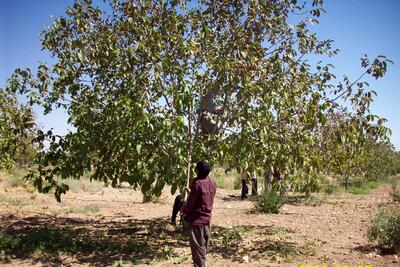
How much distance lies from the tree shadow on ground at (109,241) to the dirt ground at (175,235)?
0.02 metres

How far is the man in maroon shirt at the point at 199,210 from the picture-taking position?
5.27m

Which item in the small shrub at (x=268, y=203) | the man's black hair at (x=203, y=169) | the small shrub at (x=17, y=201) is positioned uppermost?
the man's black hair at (x=203, y=169)

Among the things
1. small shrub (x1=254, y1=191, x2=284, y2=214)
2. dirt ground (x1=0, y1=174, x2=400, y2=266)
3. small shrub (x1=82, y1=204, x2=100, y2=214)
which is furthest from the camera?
small shrub (x1=254, y1=191, x2=284, y2=214)

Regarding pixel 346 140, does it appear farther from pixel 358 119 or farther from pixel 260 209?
pixel 260 209

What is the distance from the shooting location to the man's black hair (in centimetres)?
524

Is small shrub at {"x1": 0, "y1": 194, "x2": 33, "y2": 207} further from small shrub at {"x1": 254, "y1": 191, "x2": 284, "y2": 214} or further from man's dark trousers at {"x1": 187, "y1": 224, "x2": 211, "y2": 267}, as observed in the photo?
man's dark trousers at {"x1": 187, "y1": 224, "x2": 211, "y2": 267}

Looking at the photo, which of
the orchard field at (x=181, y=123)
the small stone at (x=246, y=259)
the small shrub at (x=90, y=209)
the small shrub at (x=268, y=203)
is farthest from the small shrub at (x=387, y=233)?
the small shrub at (x=90, y=209)

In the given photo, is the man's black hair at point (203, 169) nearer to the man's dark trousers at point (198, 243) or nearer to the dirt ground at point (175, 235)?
the man's dark trousers at point (198, 243)

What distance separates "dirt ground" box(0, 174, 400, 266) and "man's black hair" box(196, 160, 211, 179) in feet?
6.10

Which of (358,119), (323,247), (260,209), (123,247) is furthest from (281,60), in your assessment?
(260,209)

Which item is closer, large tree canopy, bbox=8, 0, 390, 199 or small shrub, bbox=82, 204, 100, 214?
large tree canopy, bbox=8, 0, 390, 199

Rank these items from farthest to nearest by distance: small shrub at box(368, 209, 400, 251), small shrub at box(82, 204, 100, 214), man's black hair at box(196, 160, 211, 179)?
small shrub at box(82, 204, 100, 214) → small shrub at box(368, 209, 400, 251) → man's black hair at box(196, 160, 211, 179)

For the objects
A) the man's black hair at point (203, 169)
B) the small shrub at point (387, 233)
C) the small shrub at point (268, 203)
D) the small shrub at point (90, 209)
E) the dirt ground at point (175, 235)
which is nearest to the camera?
the man's black hair at point (203, 169)

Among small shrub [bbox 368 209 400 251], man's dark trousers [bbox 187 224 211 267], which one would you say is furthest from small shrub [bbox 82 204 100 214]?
small shrub [bbox 368 209 400 251]
